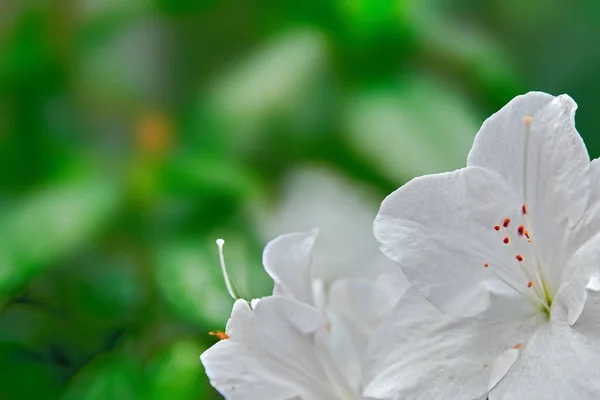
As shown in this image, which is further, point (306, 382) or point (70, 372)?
point (70, 372)

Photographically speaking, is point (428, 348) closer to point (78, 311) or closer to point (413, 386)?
point (413, 386)

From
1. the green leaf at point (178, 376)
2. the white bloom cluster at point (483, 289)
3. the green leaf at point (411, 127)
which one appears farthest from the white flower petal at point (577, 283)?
the green leaf at point (411, 127)

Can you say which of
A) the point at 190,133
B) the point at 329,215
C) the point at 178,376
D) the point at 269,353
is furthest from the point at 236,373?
the point at 190,133

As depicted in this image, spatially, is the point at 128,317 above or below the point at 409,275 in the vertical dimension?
below

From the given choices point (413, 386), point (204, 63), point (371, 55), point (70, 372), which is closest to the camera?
point (413, 386)

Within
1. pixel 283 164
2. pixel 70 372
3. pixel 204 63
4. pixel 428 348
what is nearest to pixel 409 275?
pixel 428 348

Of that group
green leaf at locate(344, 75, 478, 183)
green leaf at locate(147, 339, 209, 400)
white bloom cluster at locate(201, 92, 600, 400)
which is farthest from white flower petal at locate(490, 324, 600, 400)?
green leaf at locate(344, 75, 478, 183)

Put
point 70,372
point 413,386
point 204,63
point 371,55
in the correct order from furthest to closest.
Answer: point 204,63, point 371,55, point 70,372, point 413,386

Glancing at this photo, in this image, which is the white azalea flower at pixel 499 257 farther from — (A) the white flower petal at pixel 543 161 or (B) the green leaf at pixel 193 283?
(B) the green leaf at pixel 193 283
